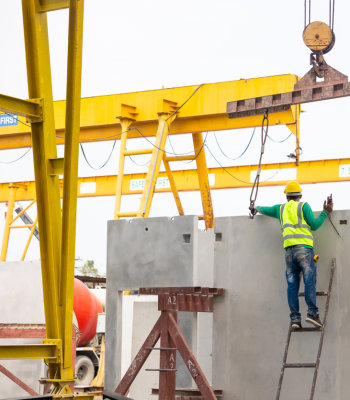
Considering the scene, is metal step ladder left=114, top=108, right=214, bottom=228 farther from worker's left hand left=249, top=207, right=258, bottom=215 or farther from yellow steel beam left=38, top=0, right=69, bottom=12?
yellow steel beam left=38, top=0, right=69, bottom=12

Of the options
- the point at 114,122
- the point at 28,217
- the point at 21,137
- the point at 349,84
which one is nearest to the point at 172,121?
the point at 114,122

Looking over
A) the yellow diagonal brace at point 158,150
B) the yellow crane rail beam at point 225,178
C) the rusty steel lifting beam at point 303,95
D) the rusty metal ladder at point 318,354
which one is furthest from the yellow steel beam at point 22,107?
the yellow crane rail beam at point 225,178

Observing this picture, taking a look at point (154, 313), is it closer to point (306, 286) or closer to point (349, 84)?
point (306, 286)

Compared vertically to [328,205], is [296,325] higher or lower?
lower

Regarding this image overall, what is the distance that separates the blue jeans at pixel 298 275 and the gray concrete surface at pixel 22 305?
4903 mm

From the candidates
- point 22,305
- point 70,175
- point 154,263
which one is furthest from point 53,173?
point 22,305

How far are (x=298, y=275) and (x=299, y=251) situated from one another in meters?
0.33

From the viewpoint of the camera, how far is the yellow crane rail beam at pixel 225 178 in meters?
Result: 23.7

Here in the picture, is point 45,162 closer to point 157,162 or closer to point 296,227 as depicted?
point 296,227

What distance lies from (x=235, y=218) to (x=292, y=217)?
3.39ft

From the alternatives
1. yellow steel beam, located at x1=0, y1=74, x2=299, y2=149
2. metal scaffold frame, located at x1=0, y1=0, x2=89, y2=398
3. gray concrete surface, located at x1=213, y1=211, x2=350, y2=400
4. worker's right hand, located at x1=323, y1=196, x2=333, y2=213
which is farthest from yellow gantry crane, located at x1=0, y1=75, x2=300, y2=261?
metal scaffold frame, located at x1=0, y1=0, x2=89, y2=398

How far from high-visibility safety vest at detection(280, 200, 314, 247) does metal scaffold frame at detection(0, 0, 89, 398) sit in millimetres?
2470

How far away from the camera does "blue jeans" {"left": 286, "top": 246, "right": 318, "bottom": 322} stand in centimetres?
885

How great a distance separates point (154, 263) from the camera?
1026cm
